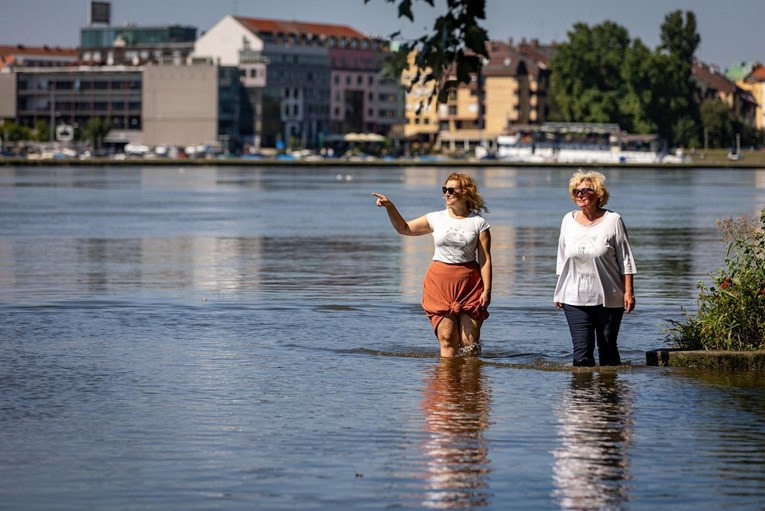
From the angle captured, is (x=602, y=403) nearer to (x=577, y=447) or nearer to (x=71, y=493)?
(x=577, y=447)

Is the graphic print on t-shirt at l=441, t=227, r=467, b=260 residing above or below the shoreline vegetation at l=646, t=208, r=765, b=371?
above

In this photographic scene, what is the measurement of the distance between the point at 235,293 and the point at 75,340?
6.18 m

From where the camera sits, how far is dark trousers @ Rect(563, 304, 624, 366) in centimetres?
1334

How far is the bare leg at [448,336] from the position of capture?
47.0 feet

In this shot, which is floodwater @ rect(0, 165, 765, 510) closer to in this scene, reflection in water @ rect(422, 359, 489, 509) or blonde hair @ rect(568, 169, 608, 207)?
reflection in water @ rect(422, 359, 489, 509)

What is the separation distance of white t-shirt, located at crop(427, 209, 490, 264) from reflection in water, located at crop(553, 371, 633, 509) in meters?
1.37

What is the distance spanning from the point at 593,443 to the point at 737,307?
12.4ft

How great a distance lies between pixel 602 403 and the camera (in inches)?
500

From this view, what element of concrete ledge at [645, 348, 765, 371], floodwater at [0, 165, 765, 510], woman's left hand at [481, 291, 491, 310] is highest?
woman's left hand at [481, 291, 491, 310]

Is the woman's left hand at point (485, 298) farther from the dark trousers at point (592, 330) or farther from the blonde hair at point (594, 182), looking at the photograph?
the blonde hair at point (594, 182)

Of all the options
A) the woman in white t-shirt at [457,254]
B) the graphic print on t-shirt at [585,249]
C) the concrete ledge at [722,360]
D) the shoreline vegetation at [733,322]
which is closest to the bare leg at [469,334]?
the woman in white t-shirt at [457,254]

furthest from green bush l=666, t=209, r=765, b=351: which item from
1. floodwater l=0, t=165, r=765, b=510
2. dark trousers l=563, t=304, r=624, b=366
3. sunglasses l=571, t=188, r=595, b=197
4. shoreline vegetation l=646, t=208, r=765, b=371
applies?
sunglasses l=571, t=188, r=595, b=197

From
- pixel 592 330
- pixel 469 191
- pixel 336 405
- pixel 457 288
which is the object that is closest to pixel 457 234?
pixel 469 191

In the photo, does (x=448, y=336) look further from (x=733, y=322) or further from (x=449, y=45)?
(x=449, y=45)
